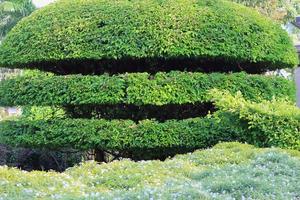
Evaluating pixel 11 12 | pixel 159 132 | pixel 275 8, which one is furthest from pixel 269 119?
pixel 11 12

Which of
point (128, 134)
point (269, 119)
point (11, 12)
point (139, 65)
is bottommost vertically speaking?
point (11, 12)

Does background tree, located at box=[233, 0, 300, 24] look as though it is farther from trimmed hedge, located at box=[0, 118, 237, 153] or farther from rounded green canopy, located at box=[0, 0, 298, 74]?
trimmed hedge, located at box=[0, 118, 237, 153]

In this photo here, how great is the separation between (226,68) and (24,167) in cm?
398

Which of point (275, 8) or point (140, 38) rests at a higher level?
point (140, 38)

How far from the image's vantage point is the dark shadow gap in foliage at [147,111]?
27.2 feet

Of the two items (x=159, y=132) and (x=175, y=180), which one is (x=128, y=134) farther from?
(x=175, y=180)

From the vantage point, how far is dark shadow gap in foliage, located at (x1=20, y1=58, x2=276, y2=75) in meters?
8.42

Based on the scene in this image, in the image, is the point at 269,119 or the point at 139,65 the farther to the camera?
the point at 139,65

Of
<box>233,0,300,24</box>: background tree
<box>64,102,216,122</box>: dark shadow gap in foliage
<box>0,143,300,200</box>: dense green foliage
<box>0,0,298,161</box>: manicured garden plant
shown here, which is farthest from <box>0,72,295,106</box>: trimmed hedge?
<box>233,0,300,24</box>: background tree

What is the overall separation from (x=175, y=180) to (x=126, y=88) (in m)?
3.35

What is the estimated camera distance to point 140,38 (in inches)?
312

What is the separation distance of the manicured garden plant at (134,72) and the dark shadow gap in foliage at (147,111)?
2 centimetres

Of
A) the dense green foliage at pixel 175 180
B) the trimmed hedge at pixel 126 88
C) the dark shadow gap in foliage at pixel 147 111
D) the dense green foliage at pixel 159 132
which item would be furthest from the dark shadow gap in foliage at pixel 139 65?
the dense green foliage at pixel 175 180

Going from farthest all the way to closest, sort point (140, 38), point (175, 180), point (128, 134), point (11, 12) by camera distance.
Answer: point (11, 12)
point (140, 38)
point (128, 134)
point (175, 180)
